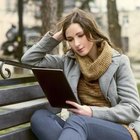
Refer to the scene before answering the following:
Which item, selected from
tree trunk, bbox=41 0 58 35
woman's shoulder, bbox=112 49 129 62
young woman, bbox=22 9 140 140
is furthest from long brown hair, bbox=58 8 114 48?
tree trunk, bbox=41 0 58 35

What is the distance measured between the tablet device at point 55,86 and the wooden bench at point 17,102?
0.15 m

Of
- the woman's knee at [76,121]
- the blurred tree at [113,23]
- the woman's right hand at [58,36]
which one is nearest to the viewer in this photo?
the woman's knee at [76,121]

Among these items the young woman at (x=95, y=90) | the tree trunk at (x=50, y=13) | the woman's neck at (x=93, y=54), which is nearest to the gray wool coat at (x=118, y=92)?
the young woman at (x=95, y=90)

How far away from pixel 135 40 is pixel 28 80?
2838 cm

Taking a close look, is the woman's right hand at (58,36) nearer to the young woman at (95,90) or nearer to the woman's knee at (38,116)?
the young woman at (95,90)

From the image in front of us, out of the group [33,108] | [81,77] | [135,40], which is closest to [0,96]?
[33,108]

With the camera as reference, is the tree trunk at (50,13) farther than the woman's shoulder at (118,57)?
Yes

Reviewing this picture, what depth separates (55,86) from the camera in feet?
10.6

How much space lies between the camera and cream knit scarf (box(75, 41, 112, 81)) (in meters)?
3.32

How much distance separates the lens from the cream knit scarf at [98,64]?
3322mm

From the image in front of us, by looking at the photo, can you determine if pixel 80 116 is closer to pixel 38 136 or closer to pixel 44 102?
pixel 38 136

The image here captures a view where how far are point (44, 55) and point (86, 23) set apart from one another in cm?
53

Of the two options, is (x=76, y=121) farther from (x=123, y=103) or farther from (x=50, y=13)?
(x=50, y=13)

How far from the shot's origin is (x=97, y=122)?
10.3ft
